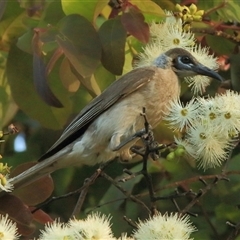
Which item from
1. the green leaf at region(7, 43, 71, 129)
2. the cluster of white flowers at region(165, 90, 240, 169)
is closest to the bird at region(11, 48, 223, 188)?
the green leaf at region(7, 43, 71, 129)

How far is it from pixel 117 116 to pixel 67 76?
1.12 ft

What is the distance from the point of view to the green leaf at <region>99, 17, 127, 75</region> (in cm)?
288

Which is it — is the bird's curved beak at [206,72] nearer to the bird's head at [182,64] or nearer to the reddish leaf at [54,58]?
the bird's head at [182,64]

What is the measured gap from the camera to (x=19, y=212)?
2.62m

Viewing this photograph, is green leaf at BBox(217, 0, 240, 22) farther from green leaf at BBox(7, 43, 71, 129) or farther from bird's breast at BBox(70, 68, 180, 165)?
green leaf at BBox(7, 43, 71, 129)

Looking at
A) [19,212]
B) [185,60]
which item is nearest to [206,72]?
[185,60]

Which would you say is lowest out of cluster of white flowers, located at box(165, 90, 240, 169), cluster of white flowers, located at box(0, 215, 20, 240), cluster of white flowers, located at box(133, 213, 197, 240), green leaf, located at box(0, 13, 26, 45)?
cluster of white flowers, located at box(133, 213, 197, 240)

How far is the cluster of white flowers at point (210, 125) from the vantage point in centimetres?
246

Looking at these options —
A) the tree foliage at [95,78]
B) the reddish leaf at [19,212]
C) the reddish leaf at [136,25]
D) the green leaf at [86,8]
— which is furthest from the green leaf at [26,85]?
the reddish leaf at [19,212]

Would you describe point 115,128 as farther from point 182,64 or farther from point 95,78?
point 182,64

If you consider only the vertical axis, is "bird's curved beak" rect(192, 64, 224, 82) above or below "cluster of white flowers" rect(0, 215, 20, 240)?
above

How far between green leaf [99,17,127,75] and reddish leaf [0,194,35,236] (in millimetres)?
593

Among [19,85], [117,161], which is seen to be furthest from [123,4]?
[117,161]

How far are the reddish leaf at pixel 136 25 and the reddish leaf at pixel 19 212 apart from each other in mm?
700
